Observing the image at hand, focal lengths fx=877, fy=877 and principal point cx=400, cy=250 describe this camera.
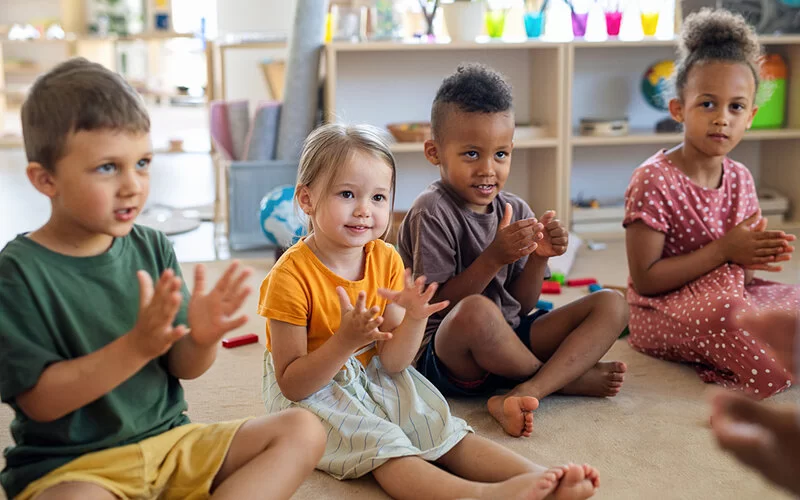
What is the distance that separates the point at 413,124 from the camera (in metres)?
3.04

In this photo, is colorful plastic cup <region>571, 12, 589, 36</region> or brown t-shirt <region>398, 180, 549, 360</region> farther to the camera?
colorful plastic cup <region>571, 12, 589, 36</region>

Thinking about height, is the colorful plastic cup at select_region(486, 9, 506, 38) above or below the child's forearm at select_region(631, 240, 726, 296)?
above

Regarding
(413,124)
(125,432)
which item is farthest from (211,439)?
(413,124)

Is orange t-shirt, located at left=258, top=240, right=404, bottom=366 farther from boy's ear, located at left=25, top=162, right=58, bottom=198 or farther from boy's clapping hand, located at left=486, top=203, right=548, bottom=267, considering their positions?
boy's ear, located at left=25, top=162, right=58, bottom=198

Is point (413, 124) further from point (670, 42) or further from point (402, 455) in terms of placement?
point (402, 455)

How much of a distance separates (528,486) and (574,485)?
0.18ft

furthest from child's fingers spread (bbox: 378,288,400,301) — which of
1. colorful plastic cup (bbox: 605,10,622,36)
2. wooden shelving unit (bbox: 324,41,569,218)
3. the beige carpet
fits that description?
colorful plastic cup (bbox: 605,10,622,36)

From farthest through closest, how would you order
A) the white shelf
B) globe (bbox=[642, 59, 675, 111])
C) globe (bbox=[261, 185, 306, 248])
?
1. globe (bbox=[642, 59, 675, 111])
2. the white shelf
3. globe (bbox=[261, 185, 306, 248])

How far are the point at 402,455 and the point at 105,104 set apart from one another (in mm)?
593

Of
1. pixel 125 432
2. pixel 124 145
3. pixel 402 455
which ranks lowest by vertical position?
pixel 402 455

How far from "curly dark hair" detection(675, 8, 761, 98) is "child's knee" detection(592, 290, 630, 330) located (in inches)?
21.9

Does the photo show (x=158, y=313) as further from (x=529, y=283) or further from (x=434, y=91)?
(x=434, y=91)

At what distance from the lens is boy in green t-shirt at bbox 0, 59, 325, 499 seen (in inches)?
35.8

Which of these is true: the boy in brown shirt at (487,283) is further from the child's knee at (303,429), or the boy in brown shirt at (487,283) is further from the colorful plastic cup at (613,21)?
the colorful plastic cup at (613,21)
